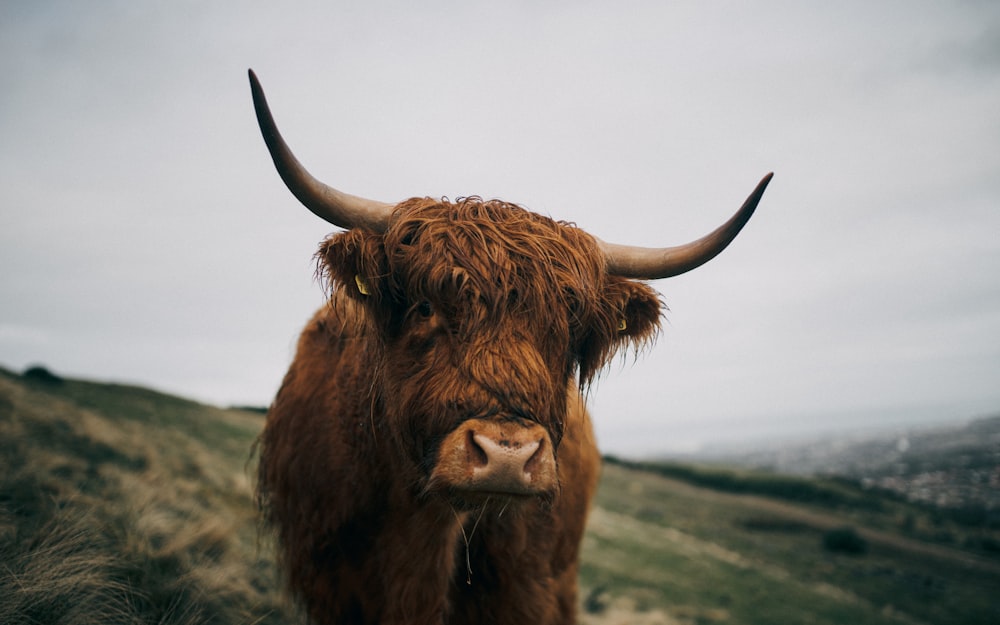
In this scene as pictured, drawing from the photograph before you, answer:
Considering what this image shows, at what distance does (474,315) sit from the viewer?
238 centimetres

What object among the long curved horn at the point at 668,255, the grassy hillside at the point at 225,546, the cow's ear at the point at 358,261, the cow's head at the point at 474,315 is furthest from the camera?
the grassy hillside at the point at 225,546

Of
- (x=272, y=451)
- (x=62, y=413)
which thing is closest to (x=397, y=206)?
(x=272, y=451)

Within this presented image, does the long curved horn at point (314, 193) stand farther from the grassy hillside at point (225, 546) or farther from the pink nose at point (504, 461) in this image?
the grassy hillside at point (225, 546)

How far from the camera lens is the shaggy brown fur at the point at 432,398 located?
237cm

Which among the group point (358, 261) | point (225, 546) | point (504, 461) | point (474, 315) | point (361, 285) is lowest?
point (225, 546)

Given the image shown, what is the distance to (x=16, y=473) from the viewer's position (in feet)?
15.9

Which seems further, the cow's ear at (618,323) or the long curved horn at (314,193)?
the cow's ear at (618,323)

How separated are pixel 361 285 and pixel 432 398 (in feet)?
2.65

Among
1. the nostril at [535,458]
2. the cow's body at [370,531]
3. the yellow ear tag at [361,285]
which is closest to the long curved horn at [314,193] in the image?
the yellow ear tag at [361,285]

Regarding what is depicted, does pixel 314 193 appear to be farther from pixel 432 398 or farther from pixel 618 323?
pixel 618 323

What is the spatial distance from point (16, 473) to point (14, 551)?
2.14m

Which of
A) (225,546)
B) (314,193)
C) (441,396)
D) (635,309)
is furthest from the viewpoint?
(225,546)

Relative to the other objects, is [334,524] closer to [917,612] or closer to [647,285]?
[647,285]

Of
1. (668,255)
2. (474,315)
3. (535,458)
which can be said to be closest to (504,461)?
(535,458)
